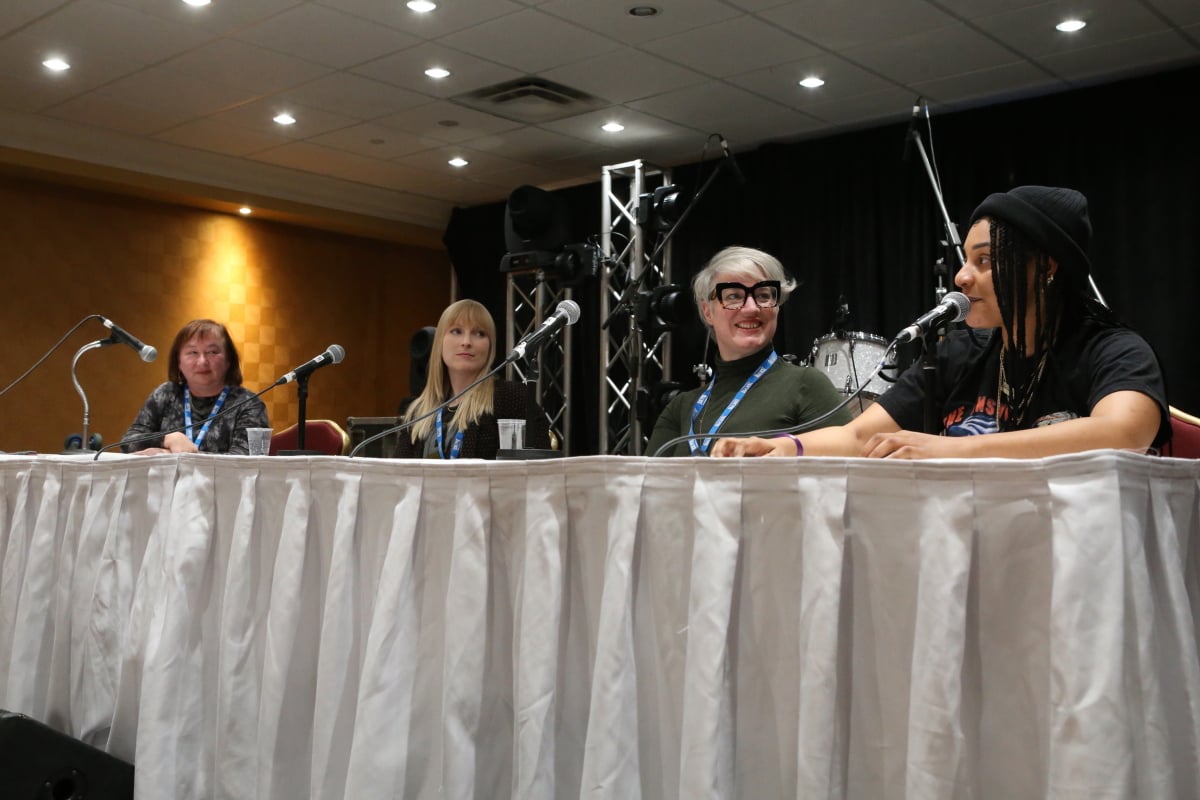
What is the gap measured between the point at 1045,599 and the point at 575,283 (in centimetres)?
594

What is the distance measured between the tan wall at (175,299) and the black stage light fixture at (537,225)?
225 cm

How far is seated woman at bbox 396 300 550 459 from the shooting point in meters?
2.86

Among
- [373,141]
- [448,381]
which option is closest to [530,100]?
[373,141]

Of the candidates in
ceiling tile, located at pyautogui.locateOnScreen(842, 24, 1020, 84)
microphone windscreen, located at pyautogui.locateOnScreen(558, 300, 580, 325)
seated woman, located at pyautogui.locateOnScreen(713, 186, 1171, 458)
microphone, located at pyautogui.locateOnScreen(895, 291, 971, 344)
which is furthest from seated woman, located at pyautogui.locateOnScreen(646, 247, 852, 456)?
ceiling tile, located at pyautogui.locateOnScreen(842, 24, 1020, 84)

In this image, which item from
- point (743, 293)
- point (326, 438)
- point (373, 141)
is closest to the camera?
point (743, 293)

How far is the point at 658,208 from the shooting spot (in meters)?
6.45

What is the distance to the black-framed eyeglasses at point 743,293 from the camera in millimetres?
2398

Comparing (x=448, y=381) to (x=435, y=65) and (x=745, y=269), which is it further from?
(x=435, y=65)

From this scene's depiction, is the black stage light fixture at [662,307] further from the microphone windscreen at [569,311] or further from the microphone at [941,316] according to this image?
the microphone at [941,316]

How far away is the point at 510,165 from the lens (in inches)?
291

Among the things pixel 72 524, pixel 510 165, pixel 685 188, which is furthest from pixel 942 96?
pixel 72 524

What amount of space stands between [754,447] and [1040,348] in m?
0.44

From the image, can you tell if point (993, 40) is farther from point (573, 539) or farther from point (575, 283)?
point (573, 539)

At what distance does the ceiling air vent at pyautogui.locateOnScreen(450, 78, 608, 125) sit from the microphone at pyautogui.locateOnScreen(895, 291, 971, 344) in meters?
4.38
